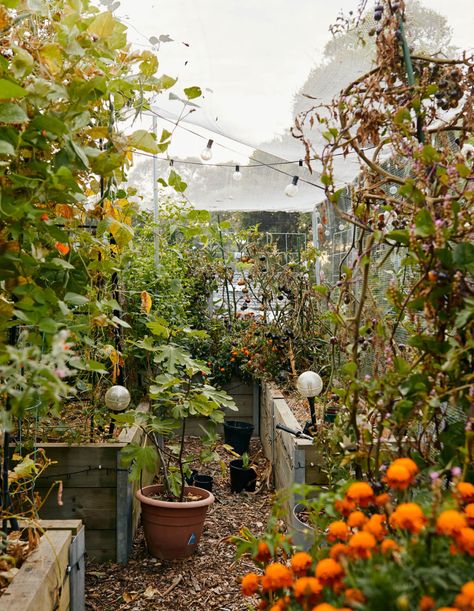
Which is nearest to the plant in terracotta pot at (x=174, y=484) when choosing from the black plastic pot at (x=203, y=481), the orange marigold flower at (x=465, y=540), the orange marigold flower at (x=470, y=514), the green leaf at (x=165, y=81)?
the black plastic pot at (x=203, y=481)

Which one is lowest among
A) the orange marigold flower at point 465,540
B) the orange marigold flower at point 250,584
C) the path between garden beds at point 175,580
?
the path between garden beds at point 175,580

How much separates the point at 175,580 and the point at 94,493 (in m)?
0.52

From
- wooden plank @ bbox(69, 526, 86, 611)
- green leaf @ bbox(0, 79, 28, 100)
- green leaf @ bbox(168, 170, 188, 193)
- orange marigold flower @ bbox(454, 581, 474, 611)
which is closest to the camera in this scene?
orange marigold flower @ bbox(454, 581, 474, 611)

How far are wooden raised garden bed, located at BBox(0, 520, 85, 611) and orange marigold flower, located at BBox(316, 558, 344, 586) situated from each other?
73cm

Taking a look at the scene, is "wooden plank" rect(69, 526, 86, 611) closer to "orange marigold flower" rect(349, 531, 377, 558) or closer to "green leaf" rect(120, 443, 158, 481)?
"green leaf" rect(120, 443, 158, 481)

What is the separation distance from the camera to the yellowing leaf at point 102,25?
57.9 inches

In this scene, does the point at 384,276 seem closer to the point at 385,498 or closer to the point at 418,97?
the point at 418,97

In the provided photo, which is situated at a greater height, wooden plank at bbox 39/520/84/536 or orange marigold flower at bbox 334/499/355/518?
orange marigold flower at bbox 334/499/355/518

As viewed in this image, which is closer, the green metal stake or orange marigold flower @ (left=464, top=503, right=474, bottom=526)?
orange marigold flower @ (left=464, top=503, right=474, bottom=526)

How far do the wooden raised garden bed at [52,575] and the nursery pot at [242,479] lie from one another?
211 centimetres

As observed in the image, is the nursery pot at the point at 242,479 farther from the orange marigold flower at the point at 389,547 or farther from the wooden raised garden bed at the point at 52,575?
the orange marigold flower at the point at 389,547

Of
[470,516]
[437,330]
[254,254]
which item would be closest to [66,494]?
[437,330]

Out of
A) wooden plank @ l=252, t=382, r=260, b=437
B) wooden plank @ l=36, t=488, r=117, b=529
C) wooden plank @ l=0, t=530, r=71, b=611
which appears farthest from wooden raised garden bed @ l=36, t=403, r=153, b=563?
wooden plank @ l=252, t=382, r=260, b=437

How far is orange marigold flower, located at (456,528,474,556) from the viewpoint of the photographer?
771 mm
